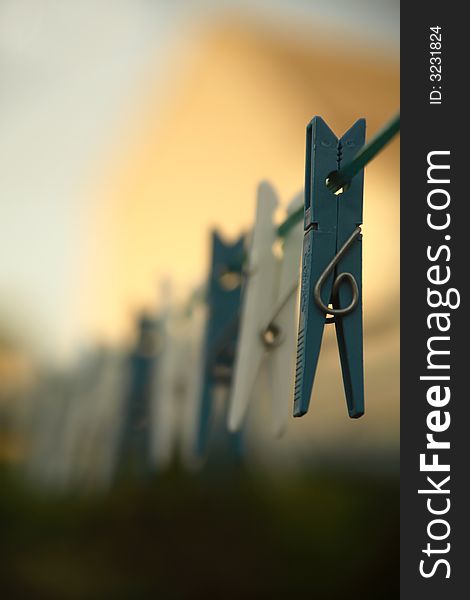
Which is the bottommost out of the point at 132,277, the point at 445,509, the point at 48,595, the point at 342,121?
the point at 48,595

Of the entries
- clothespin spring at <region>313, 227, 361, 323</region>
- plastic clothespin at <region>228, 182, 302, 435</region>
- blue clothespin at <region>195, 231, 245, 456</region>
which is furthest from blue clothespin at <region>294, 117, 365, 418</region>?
blue clothespin at <region>195, 231, 245, 456</region>

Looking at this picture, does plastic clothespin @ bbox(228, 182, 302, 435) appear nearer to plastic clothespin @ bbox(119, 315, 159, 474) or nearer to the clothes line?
the clothes line

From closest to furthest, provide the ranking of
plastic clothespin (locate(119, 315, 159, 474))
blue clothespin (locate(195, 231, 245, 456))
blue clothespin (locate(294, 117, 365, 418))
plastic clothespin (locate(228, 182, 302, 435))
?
blue clothespin (locate(294, 117, 365, 418))
plastic clothespin (locate(228, 182, 302, 435))
blue clothespin (locate(195, 231, 245, 456))
plastic clothespin (locate(119, 315, 159, 474))

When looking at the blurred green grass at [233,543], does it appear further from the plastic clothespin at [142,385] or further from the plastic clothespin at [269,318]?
the plastic clothespin at [269,318]

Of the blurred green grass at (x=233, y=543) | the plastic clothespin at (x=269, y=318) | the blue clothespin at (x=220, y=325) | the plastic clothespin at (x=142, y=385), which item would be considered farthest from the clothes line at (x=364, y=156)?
the blurred green grass at (x=233, y=543)

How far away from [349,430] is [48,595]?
4.91ft

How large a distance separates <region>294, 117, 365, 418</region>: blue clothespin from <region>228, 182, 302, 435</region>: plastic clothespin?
22 centimetres

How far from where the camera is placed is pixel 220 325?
1.83 m

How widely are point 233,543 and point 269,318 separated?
263cm

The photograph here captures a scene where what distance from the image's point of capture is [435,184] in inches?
65.4

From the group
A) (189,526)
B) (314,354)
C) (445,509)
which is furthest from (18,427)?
(314,354)

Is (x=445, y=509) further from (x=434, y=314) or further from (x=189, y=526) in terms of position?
(x=189, y=526)

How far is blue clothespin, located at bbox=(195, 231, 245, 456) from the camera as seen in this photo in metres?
1.81

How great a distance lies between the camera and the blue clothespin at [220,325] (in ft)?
5.93
